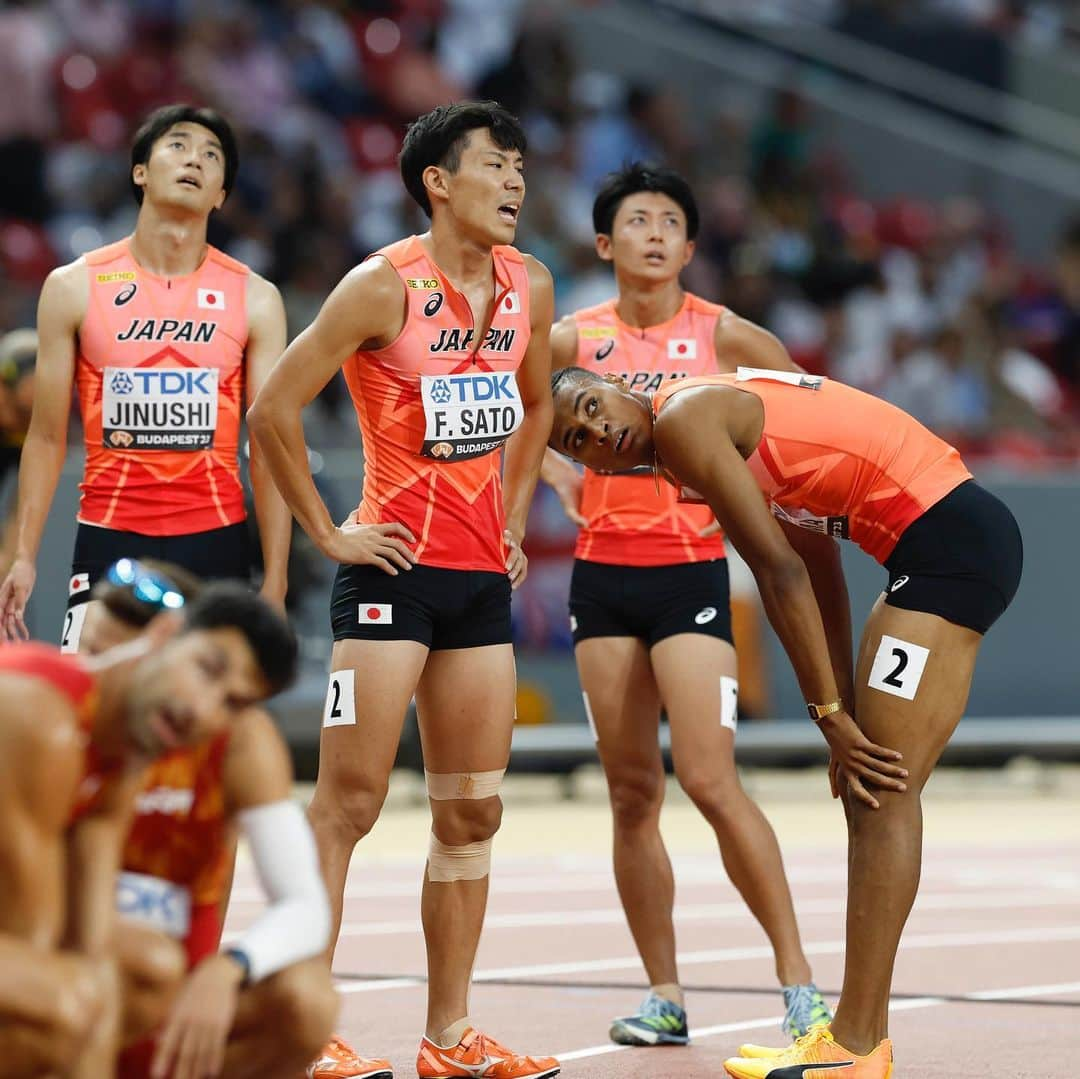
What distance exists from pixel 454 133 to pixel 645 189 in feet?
5.06

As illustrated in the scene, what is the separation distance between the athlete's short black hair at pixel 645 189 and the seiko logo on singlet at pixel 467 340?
4.90 ft

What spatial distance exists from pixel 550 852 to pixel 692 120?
9.92 meters

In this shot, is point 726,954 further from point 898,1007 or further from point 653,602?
point 653,602

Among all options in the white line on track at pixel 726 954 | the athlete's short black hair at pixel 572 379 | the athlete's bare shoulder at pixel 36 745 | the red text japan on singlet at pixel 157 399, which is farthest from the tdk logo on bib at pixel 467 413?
the athlete's bare shoulder at pixel 36 745

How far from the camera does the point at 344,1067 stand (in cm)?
588

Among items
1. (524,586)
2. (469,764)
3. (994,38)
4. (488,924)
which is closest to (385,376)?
(469,764)

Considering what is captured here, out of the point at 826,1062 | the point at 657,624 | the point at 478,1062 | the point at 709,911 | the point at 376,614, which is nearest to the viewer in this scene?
the point at 826,1062

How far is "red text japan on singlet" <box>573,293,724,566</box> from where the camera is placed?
24.3ft

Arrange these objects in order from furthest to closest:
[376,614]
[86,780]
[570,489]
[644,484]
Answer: [570,489], [644,484], [376,614], [86,780]

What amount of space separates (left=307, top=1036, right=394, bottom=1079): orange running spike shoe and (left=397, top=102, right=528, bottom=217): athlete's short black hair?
263 centimetres

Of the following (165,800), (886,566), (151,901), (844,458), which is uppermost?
(844,458)

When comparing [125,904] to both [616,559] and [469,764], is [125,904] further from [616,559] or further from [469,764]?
[616,559]

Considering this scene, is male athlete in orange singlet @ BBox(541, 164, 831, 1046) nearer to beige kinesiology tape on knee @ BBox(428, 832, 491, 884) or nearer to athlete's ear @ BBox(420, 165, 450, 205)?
beige kinesiology tape on knee @ BBox(428, 832, 491, 884)

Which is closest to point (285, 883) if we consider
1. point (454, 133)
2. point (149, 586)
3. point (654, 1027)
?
point (149, 586)
